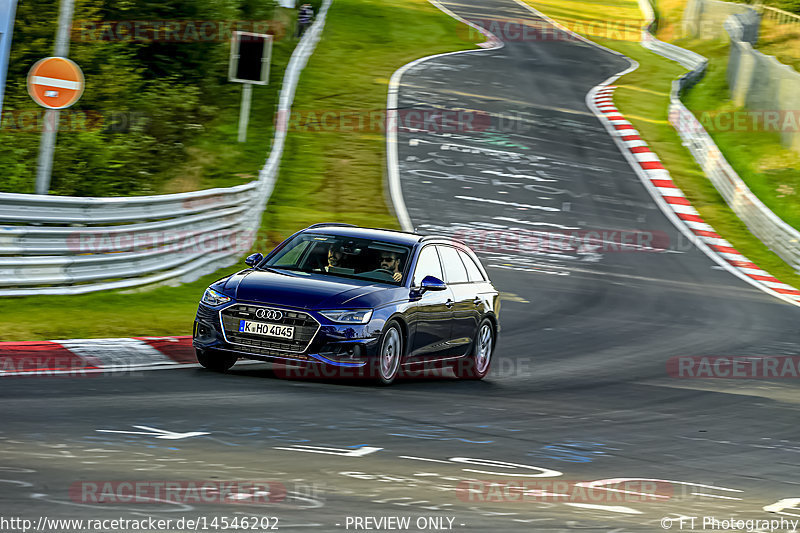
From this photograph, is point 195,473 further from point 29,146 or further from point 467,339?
point 29,146

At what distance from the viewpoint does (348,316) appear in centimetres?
1063

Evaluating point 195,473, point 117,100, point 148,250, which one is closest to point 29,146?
point 117,100

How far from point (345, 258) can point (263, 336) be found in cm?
144

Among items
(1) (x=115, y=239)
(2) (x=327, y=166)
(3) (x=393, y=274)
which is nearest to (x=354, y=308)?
(3) (x=393, y=274)

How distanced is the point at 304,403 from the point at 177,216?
8135 millimetres

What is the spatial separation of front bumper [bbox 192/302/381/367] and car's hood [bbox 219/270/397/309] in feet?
0.31

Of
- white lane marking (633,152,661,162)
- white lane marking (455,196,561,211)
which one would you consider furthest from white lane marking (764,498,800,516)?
white lane marking (633,152,661,162)

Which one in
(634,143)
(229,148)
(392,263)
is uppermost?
(634,143)

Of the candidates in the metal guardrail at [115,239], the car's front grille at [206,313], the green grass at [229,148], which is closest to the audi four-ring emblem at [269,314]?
the car's front grille at [206,313]

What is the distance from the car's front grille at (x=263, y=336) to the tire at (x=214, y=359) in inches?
16.4

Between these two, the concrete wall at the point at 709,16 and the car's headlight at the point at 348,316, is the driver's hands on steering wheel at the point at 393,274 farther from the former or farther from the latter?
the concrete wall at the point at 709,16

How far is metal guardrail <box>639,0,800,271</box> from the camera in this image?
24.5 m

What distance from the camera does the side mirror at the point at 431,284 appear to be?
11469mm

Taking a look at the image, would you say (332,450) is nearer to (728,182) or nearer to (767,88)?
(728,182)
